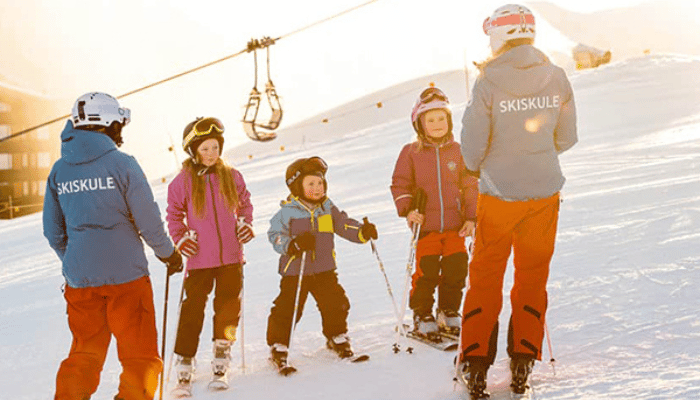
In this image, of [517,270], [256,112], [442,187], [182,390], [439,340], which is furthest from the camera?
[256,112]

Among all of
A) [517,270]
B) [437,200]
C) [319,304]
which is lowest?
[319,304]

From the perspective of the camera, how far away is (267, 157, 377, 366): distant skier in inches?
198

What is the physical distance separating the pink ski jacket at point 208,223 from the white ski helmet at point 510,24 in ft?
6.35

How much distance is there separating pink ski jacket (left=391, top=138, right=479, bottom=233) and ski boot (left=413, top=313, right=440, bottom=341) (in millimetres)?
629

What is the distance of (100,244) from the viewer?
3.82 m

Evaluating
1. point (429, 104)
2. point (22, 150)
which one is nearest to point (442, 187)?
point (429, 104)

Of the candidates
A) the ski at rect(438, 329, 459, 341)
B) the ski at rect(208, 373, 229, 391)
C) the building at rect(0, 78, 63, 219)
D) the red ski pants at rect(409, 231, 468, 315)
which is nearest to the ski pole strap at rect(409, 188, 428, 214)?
the red ski pants at rect(409, 231, 468, 315)

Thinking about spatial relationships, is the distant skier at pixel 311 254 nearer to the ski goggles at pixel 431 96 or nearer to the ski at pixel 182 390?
the ski at pixel 182 390

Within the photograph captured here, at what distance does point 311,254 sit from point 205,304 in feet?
2.62

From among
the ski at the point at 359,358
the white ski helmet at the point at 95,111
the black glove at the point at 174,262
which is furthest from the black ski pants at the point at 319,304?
the white ski helmet at the point at 95,111

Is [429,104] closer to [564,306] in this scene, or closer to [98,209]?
[564,306]

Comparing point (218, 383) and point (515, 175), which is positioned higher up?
point (515, 175)

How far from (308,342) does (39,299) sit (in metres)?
4.48

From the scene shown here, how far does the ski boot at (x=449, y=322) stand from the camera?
517 cm
